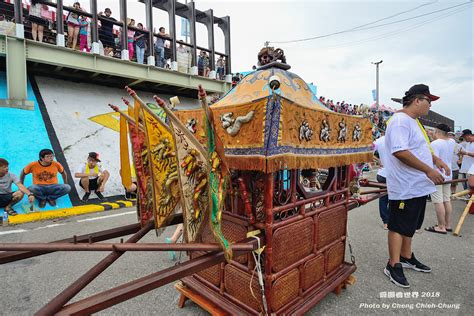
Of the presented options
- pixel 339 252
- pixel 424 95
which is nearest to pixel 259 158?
pixel 339 252

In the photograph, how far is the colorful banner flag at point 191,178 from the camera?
5.12 ft

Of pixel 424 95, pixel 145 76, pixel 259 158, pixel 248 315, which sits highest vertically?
pixel 145 76

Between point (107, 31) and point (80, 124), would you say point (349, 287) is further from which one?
point (107, 31)

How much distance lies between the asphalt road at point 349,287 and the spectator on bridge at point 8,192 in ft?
3.04

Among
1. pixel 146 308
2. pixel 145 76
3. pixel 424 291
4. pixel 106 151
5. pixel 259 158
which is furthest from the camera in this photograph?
pixel 145 76

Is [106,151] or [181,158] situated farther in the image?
[106,151]

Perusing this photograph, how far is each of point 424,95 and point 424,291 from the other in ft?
6.76

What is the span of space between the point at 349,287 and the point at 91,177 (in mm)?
6160

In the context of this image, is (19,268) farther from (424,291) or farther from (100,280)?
(424,291)

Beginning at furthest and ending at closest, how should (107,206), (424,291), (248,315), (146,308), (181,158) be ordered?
1. (107,206)
2. (424,291)
3. (146,308)
4. (248,315)
5. (181,158)

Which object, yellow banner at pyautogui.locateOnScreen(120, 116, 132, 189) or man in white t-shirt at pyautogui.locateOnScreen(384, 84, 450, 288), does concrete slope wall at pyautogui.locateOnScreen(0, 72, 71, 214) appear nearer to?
yellow banner at pyautogui.locateOnScreen(120, 116, 132, 189)

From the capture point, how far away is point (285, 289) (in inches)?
87.0

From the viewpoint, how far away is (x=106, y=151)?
812 cm

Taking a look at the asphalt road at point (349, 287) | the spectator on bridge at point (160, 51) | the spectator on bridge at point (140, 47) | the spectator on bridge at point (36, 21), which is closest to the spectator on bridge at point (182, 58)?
the spectator on bridge at point (160, 51)
